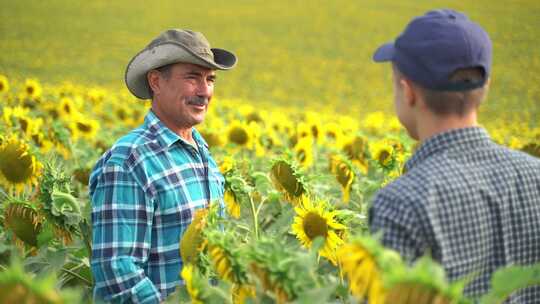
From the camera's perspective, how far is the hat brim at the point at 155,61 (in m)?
3.10

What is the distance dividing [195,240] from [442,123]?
2.67 ft

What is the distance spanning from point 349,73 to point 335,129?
22213 mm

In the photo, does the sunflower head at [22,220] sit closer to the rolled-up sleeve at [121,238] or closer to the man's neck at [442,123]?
the rolled-up sleeve at [121,238]

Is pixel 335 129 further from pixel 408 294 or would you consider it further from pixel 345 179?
pixel 408 294

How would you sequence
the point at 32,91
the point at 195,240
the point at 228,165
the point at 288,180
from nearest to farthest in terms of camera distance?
the point at 195,240 < the point at 288,180 < the point at 228,165 < the point at 32,91

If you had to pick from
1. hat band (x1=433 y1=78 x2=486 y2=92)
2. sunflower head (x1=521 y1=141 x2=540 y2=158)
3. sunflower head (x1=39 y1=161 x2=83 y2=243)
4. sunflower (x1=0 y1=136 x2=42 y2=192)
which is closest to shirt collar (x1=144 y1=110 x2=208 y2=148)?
sunflower head (x1=39 y1=161 x2=83 y2=243)

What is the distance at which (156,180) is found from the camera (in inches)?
115

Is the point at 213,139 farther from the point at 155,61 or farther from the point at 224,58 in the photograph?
the point at 155,61

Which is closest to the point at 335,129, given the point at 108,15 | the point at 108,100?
the point at 108,100

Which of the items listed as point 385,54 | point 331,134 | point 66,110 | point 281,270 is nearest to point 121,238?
point 281,270

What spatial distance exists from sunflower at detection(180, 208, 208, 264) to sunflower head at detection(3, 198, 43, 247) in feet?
3.50

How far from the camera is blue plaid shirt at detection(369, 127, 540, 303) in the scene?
180 centimetres

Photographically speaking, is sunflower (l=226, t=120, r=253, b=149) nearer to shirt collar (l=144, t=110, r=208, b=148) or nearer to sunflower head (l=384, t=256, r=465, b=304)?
shirt collar (l=144, t=110, r=208, b=148)

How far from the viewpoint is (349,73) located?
95.1ft
